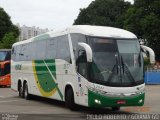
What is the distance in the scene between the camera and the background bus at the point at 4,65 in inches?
1503

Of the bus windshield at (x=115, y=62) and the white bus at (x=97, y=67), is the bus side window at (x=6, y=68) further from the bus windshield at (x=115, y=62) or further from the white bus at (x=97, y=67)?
the bus windshield at (x=115, y=62)

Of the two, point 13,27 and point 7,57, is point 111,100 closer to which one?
point 7,57

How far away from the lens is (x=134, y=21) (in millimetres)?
62688

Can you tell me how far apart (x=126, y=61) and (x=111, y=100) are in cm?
151

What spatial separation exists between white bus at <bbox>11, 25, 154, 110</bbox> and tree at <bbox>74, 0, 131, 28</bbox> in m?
59.1

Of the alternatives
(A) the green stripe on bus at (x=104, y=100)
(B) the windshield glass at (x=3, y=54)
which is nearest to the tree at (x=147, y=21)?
(B) the windshield glass at (x=3, y=54)

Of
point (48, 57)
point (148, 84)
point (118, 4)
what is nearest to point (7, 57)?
point (148, 84)

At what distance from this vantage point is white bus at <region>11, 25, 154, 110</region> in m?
16.1

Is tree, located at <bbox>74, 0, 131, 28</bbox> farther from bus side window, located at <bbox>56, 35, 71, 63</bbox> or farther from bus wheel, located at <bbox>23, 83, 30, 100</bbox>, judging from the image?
bus side window, located at <bbox>56, 35, 71, 63</bbox>

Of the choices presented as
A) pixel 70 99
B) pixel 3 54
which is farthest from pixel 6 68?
pixel 70 99

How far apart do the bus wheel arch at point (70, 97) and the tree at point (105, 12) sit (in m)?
60.0

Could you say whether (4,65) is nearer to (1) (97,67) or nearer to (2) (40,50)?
(2) (40,50)

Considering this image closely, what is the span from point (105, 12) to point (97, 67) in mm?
65738

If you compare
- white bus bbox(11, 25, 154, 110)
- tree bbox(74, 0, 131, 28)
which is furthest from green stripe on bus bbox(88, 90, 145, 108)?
tree bbox(74, 0, 131, 28)
